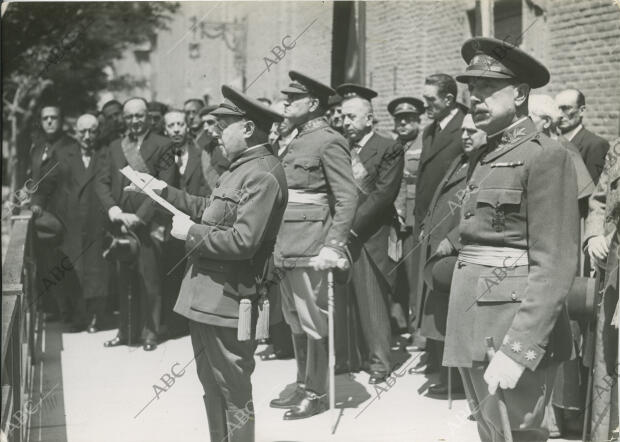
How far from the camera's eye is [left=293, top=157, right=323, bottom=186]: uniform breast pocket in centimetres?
575

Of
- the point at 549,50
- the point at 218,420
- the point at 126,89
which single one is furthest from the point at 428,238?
the point at 126,89

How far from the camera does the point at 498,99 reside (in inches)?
139

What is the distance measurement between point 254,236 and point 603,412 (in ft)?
6.72

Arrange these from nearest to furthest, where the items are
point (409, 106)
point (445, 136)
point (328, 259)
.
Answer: point (328, 259)
point (445, 136)
point (409, 106)

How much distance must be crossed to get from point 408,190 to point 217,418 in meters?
4.02

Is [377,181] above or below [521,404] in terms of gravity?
above

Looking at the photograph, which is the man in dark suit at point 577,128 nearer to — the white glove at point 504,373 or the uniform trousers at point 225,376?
the uniform trousers at point 225,376

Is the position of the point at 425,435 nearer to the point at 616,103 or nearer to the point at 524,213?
the point at 524,213

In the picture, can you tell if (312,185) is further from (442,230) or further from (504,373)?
(504,373)

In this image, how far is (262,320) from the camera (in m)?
4.38

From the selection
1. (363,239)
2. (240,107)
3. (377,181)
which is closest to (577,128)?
(377,181)

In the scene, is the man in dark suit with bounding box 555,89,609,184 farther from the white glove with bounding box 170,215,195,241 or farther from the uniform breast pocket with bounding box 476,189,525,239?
the white glove with bounding box 170,215,195,241

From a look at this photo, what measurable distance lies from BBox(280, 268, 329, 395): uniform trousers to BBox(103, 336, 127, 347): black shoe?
276 centimetres

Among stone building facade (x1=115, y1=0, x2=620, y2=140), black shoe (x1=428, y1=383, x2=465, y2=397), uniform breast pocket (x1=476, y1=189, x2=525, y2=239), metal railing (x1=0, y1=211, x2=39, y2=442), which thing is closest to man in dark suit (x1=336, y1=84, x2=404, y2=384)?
black shoe (x1=428, y1=383, x2=465, y2=397)
